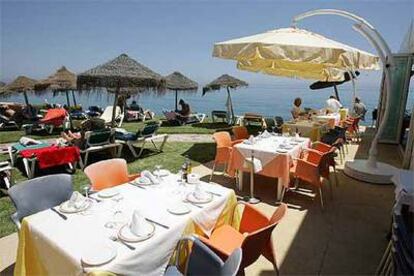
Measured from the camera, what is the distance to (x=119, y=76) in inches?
296

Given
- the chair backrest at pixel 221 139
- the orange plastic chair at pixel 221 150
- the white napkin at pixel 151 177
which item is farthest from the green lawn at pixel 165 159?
the white napkin at pixel 151 177

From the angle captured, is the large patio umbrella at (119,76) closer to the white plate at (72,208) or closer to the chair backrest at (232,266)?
the white plate at (72,208)

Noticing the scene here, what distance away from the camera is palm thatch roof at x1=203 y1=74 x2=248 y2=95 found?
14352 mm

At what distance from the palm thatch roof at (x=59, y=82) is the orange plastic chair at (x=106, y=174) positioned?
8651 mm

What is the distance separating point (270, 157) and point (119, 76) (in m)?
4.69

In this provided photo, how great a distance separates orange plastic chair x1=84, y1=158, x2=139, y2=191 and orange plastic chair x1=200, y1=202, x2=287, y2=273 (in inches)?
60.7

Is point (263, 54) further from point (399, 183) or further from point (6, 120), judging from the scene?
point (6, 120)

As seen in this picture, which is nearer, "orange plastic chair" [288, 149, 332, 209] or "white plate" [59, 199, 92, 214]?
"white plate" [59, 199, 92, 214]

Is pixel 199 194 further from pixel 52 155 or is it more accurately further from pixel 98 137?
pixel 98 137

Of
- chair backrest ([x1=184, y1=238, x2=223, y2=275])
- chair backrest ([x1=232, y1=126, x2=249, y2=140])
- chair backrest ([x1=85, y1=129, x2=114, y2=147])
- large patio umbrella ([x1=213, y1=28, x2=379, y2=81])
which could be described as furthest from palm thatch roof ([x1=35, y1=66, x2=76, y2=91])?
chair backrest ([x1=184, y1=238, x2=223, y2=275])

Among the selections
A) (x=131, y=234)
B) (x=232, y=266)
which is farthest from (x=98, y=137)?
(x=232, y=266)

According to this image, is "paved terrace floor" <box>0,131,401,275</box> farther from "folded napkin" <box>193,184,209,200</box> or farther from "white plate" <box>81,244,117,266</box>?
"white plate" <box>81,244,117,266</box>

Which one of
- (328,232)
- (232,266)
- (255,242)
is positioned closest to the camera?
(232,266)

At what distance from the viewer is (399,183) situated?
3.05 m
